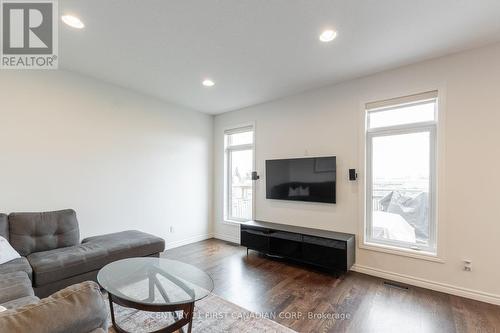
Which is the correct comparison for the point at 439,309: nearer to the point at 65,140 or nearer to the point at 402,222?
the point at 402,222

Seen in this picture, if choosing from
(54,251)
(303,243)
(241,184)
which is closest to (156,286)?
(54,251)

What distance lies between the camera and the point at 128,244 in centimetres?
289

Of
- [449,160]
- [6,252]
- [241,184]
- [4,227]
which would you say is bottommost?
[6,252]

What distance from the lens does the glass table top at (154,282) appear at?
1.82 m

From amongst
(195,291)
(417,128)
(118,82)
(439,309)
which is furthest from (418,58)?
(118,82)

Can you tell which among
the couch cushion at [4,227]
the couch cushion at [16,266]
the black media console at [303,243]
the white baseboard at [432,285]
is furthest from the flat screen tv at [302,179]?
the couch cushion at [4,227]

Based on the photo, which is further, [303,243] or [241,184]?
[241,184]

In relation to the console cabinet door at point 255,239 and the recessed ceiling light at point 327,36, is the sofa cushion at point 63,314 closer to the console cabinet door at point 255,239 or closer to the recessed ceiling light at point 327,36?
the recessed ceiling light at point 327,36

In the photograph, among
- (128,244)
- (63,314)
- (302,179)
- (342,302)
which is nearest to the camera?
(63,314)

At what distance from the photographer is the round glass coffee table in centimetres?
174

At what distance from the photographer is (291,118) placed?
13.2 ft

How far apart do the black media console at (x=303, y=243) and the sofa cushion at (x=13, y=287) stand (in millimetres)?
2763

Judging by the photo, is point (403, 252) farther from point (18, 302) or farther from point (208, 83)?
point (18, 302)

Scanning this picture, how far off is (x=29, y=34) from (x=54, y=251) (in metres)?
2.28
